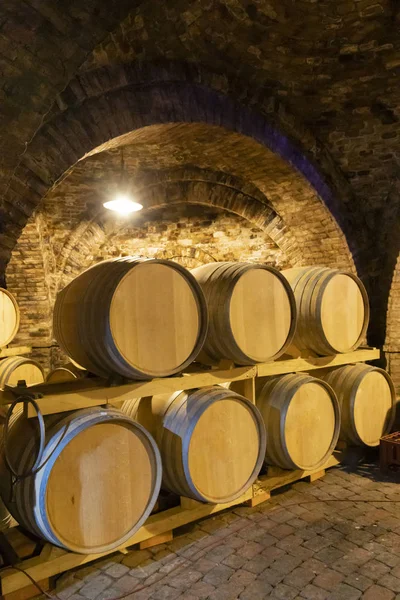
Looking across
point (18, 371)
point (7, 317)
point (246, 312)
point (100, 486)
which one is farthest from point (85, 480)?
point (18, 371)

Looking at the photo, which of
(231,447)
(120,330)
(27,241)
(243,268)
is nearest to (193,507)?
(231,447)

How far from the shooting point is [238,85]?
5125 millimetres

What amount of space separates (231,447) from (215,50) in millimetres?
3610

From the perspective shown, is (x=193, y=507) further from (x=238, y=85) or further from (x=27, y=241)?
(x=27, y=241)

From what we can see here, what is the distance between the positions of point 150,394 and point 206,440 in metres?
0.53

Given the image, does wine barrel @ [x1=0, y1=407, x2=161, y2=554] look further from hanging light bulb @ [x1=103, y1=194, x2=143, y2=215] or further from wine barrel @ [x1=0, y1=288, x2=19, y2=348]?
hanging light bulb @ [x1=103, y1=194, x2=143, y2=215]

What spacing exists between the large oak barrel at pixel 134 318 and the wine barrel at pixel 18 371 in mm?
2946

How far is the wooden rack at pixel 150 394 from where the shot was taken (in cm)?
289

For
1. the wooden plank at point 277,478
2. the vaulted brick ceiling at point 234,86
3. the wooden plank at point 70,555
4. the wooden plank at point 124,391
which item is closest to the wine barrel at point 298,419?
the wooden plank at point 277,478

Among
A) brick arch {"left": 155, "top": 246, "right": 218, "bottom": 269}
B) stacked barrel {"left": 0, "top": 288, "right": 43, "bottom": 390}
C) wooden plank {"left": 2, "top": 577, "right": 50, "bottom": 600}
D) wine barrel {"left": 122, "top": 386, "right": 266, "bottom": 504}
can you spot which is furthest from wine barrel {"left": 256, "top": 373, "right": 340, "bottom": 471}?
brick arch {"left": 155, "top": 246, "right": 218, "bottom": 269}

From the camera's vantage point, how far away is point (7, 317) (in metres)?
5.63

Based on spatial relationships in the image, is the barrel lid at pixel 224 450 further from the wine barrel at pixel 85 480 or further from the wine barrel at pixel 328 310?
the wine barrel at pixel 328 310

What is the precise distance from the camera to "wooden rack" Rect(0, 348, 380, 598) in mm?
2889

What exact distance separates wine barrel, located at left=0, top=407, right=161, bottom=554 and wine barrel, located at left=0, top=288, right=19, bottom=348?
2732 mm
